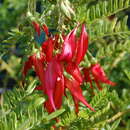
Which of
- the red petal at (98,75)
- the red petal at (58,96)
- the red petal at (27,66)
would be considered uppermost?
the red petal at (27,66)

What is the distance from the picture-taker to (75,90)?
672 millimetres

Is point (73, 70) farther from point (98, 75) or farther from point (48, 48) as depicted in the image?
point (98, 75)

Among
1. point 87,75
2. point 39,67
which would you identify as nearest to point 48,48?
point 39,67

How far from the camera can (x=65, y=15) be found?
27.1 inches

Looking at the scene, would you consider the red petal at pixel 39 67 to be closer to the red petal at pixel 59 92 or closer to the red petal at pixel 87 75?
the red petal at pixel 59 92

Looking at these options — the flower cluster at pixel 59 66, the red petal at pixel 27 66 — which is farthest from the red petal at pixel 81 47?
the red petal at pixel 27 66

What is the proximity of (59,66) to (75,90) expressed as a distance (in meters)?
0.05

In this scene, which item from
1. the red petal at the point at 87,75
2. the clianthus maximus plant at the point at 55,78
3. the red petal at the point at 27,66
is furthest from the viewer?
the red petal at the point at 87,75

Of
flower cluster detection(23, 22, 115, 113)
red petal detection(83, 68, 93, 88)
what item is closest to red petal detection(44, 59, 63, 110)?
flower cluster detection(23, 22, 115, 113)

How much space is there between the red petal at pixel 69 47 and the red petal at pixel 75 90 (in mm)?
41

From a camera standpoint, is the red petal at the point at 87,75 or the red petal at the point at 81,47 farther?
the red petal at the point at 87,75

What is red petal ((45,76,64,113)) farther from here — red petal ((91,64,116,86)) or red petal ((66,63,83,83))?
red petal ((91,64,116,86))

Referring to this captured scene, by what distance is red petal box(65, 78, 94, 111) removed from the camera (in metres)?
0.67

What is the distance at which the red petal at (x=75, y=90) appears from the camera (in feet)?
2.19
